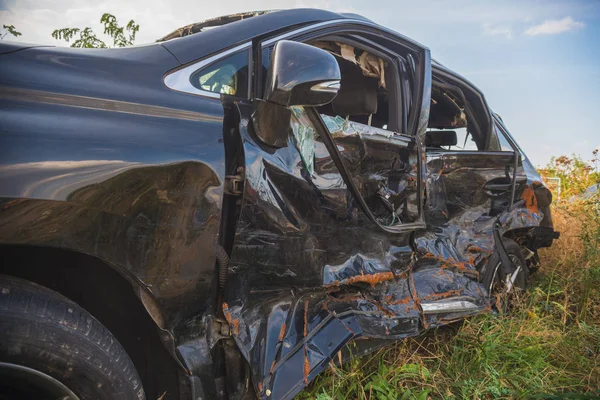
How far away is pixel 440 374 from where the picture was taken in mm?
2463

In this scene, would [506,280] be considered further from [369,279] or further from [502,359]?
[369,279]

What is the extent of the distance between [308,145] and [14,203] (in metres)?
1.10

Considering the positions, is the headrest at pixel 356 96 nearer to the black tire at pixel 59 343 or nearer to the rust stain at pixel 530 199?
the rust stain at pixel 530 199

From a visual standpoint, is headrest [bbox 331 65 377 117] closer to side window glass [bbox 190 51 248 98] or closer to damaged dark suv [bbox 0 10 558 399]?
damaged dark suv [bbox 0 10 558 399]

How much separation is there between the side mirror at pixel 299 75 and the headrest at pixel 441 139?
1.88 m

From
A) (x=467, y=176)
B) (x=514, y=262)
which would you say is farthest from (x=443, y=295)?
(x=514, y=262)

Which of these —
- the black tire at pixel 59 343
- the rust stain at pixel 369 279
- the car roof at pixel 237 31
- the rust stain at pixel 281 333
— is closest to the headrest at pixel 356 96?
the car roof at pixel 237 31

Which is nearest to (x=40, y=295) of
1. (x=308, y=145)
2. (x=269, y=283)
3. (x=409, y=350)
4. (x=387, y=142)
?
(x=269, y=283)

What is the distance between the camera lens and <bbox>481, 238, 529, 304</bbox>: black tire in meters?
3.23

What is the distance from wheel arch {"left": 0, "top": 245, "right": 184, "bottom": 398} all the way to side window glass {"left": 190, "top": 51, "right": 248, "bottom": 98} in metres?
0.71

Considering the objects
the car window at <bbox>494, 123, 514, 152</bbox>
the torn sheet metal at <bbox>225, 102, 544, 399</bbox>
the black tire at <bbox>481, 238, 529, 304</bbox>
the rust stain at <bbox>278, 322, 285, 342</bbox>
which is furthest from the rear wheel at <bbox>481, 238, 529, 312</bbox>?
the rust stain at <bbox>278, 322, 285, 342</bbox>

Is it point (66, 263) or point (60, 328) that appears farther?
point (66, 263)

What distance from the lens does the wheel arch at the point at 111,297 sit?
54.9 inches

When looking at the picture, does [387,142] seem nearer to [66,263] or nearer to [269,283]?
[269,283]
